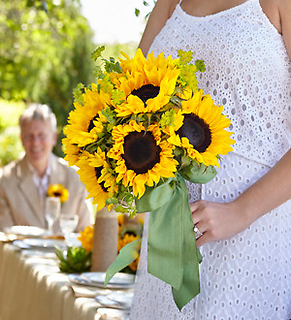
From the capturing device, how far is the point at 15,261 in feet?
10.7

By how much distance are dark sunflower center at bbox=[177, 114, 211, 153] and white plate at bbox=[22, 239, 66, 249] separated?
2354 mm

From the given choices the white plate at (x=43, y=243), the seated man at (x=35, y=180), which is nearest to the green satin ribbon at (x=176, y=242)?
the white plate at (x=43, y=243)

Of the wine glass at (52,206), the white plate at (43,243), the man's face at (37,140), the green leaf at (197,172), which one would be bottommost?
the white plate at (43,243)

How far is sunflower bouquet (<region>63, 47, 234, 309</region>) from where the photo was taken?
1211 mm

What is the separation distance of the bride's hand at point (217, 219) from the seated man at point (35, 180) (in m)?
3.30

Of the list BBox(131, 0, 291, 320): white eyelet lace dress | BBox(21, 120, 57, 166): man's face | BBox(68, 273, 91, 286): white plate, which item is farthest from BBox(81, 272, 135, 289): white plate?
BBox(21, 120, 57, 166): man's face

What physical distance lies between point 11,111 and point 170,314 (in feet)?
39.9

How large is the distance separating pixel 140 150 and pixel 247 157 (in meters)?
0.35

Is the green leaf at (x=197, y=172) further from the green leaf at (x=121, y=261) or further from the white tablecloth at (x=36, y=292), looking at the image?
the white tablecloth at (x=36, y=292)

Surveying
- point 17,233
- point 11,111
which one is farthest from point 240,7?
point 11,111

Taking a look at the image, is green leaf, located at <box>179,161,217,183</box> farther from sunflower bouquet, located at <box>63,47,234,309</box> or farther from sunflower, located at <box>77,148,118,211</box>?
sunflower, located at <box>77,148,118,211</box>

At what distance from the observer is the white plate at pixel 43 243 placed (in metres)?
3.45

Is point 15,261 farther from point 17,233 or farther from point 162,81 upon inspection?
point 162,81

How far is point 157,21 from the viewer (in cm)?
181
